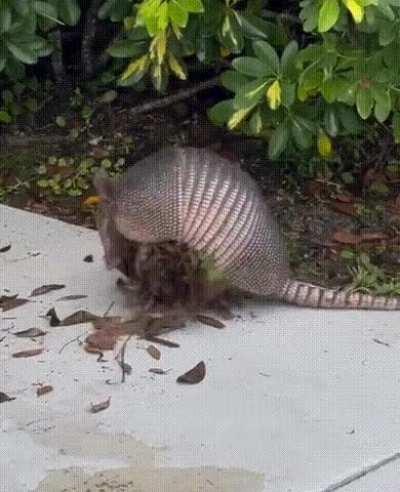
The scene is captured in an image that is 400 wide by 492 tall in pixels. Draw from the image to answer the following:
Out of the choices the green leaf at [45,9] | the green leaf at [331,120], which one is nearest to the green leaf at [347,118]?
the green leaf at [331,120]

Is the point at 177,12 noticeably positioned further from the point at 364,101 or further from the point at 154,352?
the point at 154,352

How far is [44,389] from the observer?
13.4ft

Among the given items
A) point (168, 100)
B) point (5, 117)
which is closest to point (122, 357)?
point (168, 100)

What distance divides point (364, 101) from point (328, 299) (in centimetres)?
81

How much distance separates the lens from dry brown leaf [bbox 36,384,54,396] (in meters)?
4.05

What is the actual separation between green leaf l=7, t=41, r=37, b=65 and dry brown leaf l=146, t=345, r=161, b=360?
1.97 metres

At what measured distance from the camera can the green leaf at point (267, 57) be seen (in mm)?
5035

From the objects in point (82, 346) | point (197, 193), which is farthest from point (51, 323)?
point (197, 193)

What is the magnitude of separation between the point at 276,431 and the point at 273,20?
8.17 ft

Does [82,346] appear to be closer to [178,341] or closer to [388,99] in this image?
[178,341]

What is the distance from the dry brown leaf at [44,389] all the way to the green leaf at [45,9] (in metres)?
2.14

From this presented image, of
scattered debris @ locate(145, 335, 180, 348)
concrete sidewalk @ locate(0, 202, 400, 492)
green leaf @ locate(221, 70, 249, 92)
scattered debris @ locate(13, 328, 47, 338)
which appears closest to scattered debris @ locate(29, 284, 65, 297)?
concrete sidewalk @ locate(0, 202, 400, 492)

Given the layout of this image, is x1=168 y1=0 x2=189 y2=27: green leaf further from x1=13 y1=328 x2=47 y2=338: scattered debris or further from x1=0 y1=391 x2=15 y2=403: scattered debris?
x1=0 y1=391 x2=15 y2=403: scattered debris

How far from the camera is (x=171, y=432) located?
3.80m
